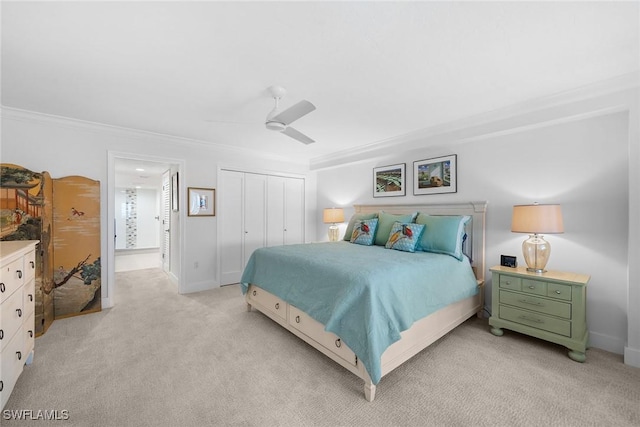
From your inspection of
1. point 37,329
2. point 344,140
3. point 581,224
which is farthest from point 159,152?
point 581,224

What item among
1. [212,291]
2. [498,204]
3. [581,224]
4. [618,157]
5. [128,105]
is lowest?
[212,291]

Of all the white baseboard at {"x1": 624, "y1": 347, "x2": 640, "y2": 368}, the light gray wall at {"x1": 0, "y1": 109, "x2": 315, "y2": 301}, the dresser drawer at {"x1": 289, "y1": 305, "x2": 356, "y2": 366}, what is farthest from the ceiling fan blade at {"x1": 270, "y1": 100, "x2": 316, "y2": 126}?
the white baseboard at {"x1": 624, "y1": 347, "x2": 640, "y2": 368}

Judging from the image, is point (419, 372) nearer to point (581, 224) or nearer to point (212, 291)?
point (581, 224)

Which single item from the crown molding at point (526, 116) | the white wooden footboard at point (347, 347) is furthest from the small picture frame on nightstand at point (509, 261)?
the crown molding at point (526, 116)

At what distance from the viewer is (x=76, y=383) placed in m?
1.92

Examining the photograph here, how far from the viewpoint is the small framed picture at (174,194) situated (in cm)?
443

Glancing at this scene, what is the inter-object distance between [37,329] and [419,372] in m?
3.65

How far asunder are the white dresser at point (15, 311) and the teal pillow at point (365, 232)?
327cm

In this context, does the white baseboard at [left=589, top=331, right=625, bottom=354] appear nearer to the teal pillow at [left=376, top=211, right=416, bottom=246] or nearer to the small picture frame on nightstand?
the small picture frame on nightstand

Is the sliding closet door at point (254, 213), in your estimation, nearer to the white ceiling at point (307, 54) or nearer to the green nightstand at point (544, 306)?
the white ceiling at point (307, 54)

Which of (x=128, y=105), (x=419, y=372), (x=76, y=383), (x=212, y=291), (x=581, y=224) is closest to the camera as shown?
(x=76, y=383)

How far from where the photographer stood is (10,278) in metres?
1.71

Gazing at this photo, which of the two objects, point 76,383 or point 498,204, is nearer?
point 76,383

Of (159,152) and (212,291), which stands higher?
(159,152)
